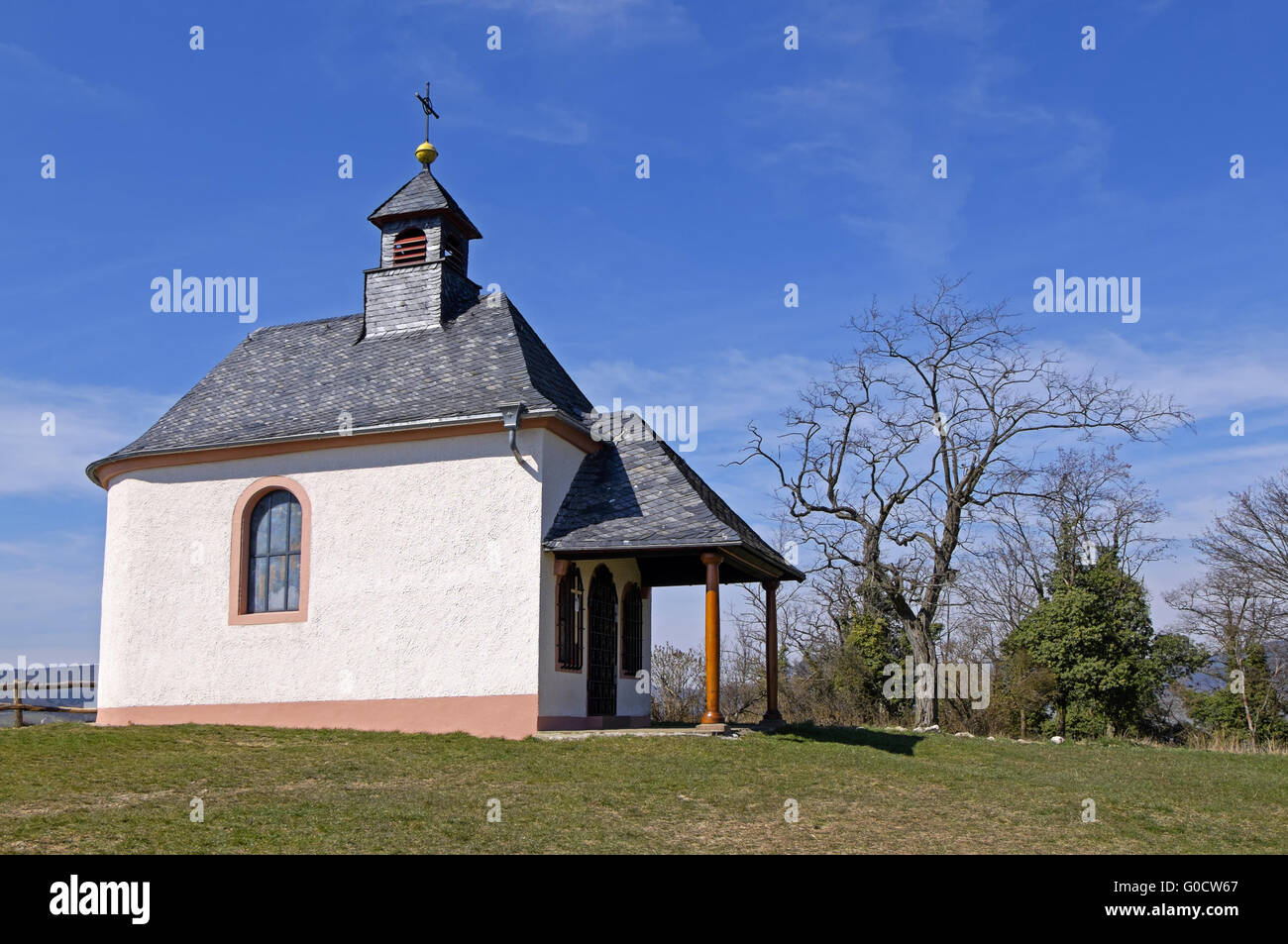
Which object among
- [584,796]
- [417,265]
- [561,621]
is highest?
[417,265]

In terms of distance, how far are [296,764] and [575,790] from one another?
3.54 m

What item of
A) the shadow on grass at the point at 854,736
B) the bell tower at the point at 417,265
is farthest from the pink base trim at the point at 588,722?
the bell tower at the point at 417,265

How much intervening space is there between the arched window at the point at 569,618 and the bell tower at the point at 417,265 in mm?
5638

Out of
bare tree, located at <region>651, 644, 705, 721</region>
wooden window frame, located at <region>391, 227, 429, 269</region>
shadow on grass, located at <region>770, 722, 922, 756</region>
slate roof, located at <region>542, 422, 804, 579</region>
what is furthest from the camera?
bare tree, located at <region>651, 644, 705, 721</region>

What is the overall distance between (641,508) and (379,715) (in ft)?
16.3

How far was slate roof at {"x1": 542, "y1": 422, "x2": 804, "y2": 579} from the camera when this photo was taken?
1620cm

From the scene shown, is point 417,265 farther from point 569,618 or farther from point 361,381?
point 569,618

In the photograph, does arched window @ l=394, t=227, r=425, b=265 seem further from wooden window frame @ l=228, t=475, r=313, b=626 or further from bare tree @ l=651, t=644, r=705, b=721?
bare tree @ l=651, t=644, r=705, b=721

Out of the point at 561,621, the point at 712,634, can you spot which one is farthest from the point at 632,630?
the point at 712,634

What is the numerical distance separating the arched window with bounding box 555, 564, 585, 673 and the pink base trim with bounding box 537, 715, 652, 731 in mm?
772

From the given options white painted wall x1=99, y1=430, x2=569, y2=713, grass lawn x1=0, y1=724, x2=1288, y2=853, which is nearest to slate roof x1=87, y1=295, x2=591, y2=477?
white painted wall x1=99, y1=430, x2=569, y2=713

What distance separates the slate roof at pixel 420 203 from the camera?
20.6 metres

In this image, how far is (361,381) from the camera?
19.3 metres
